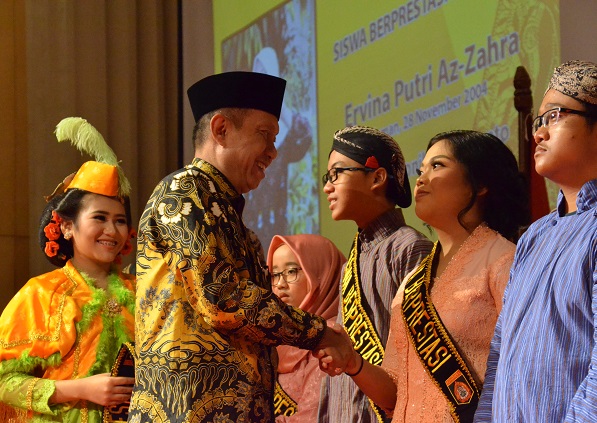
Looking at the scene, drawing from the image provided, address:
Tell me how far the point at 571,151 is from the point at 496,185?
61cm

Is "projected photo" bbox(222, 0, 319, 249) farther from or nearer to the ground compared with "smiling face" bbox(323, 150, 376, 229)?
farther from the ground

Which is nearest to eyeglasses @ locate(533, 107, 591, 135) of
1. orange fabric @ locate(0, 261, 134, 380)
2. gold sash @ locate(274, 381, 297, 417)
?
gold sash @ locate(274, 381, 297, 417)

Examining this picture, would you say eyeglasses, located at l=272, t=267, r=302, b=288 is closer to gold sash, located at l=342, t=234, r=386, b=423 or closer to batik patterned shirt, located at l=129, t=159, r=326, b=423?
gold sash, located at l=342, t=234, r=386, b=423

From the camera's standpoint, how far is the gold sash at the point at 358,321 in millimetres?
2736

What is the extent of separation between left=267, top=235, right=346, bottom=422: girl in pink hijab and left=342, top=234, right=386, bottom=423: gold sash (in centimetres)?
40

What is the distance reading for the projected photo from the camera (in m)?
5.09

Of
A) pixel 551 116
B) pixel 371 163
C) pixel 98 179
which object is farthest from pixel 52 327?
pixel 551 116

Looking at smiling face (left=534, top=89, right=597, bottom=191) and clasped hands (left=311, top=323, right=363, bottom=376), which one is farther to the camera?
clasped hands (left=311, top=323, right=363, bottom=376)

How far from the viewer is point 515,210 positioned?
253 cm

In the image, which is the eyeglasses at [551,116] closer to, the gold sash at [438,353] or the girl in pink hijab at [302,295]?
the gold sash at [438,353]

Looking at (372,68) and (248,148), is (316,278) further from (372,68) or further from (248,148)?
(372,68)

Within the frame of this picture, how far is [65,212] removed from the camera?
3504 millimetres

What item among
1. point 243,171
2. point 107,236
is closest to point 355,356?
point 243,171

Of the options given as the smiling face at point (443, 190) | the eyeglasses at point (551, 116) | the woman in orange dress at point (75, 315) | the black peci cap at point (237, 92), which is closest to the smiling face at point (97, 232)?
the woman in orange dress at point (75, 315)
